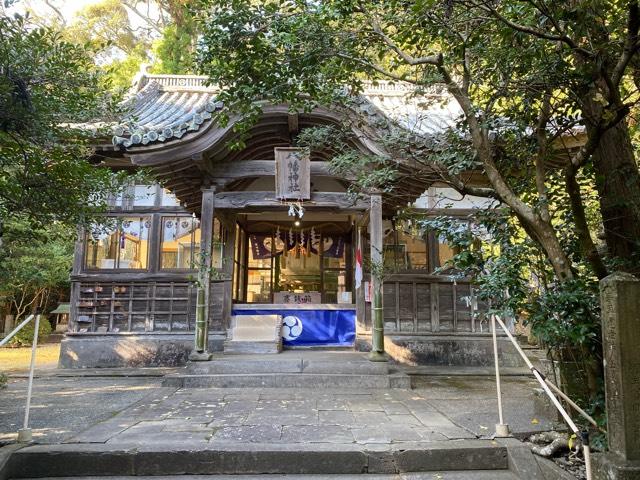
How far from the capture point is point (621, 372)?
3455 mm

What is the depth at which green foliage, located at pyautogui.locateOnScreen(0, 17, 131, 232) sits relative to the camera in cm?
418

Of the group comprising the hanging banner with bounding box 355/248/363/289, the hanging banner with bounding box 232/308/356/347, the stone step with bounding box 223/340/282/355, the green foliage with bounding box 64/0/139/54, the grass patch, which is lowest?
the grass patch

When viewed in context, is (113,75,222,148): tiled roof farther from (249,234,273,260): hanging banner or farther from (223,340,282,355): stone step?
(223,340,282,355): stone step

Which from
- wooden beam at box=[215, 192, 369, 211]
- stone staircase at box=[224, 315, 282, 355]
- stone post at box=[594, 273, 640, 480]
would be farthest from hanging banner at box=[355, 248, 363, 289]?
stone post at box=[594, 273, 640, 480]

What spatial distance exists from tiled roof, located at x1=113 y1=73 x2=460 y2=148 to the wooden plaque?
4.85ft

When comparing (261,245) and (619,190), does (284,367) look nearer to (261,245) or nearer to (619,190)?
(261,245)

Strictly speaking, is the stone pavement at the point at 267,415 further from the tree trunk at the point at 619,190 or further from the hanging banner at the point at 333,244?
the hanging banner at the point at 333,244

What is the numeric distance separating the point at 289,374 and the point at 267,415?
198 cm

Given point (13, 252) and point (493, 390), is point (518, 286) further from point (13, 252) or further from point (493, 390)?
point (13, 252)

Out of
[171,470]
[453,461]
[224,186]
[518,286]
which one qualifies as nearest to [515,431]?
[453,461]

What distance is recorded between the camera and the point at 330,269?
1308 centimetres

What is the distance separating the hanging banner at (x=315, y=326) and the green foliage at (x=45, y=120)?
19.2ft

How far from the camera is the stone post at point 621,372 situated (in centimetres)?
338

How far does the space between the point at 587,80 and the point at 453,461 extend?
4.01 metres
